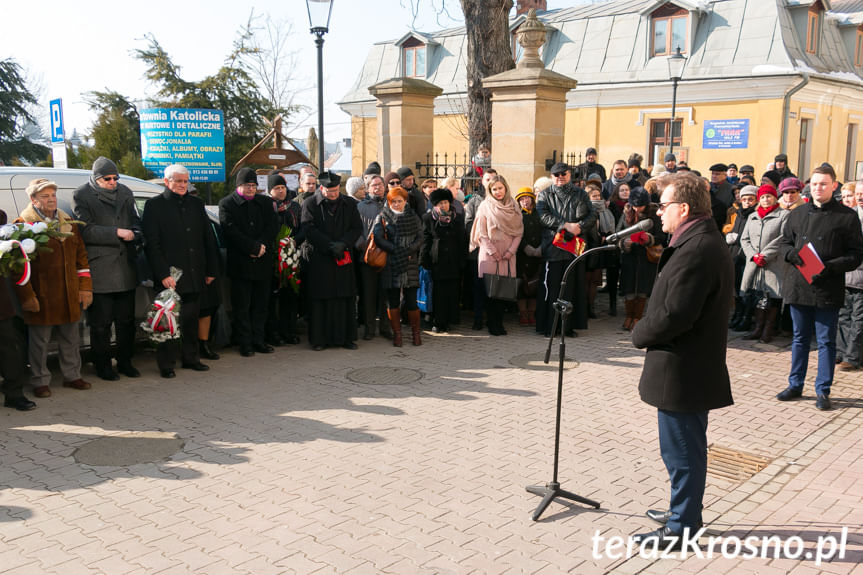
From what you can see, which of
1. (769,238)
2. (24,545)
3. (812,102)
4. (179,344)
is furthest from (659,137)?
(24,545)

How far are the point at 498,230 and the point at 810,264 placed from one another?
3783 mm

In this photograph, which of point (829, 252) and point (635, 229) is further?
point (829, 252)

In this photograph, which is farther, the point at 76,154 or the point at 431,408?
the point at 76,154

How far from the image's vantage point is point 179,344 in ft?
27.5

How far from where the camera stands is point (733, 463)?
18.5ft

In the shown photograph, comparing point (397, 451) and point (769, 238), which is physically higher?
point (769, 238)

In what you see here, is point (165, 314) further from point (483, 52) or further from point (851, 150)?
point (851, 150)

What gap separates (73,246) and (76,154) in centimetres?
1049

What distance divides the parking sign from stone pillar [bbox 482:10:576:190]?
6956mm

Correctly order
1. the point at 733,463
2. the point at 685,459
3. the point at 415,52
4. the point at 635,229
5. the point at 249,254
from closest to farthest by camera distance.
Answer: the point at 685,459 < the point at 635,229 < the point at 733,463 < the point at 249,254 < the point at 415,52

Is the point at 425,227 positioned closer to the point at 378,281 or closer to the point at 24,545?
the point at 378,281

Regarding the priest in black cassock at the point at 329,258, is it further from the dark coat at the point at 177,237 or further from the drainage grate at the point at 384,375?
the dark coat at the point at 177,237

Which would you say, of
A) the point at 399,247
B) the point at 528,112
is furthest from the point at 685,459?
the point at 528,112

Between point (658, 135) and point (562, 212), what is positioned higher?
point (658, 135)
